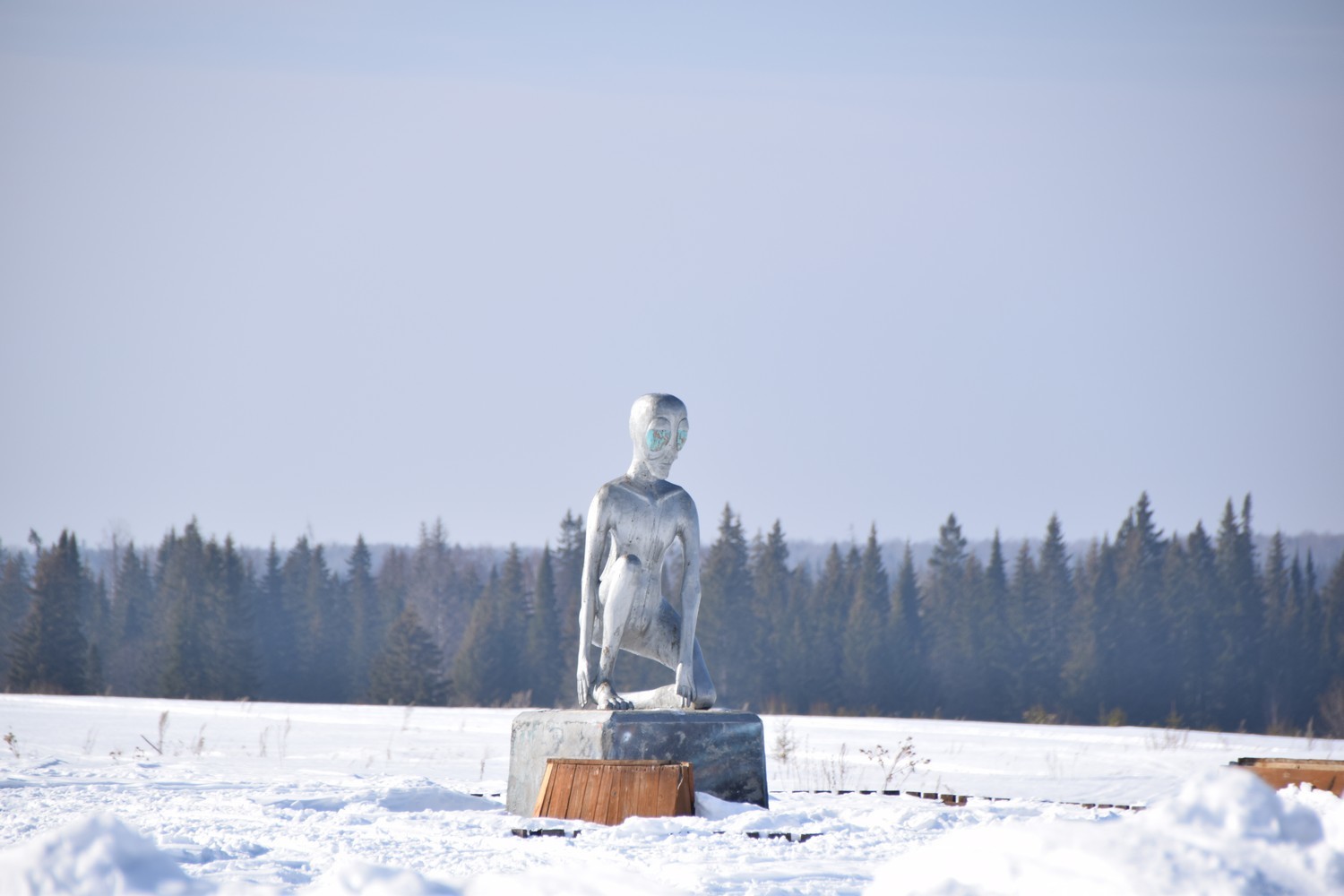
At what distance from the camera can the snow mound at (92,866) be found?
14.2ft

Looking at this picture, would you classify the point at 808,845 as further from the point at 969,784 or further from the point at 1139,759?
the point at 1139,759

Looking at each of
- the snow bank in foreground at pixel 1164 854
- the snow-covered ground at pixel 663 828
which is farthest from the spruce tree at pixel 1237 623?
the snow bank in foreground at pixel 1164 854

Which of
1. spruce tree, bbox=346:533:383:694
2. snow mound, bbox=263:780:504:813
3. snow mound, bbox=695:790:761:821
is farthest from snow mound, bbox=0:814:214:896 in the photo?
spruce tree, bbox=346:533:383:694

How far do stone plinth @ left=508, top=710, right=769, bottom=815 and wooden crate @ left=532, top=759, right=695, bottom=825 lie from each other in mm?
393

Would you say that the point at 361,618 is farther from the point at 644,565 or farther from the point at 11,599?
the point at 644,565

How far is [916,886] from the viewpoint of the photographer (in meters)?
4.32

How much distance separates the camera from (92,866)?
4.45 metres

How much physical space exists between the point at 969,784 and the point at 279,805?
6951 millimetres

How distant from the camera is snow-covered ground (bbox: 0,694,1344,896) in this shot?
421 cm

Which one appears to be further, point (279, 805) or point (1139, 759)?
point (1139, 759)

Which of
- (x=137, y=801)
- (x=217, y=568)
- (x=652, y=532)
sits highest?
(x=217, y=568)

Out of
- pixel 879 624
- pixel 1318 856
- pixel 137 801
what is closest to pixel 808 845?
pixel 1318 856

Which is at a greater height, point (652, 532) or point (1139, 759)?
point (652, 532)

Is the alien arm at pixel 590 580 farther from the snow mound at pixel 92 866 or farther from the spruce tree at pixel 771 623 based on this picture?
the spruce tree at pixel 771 623
